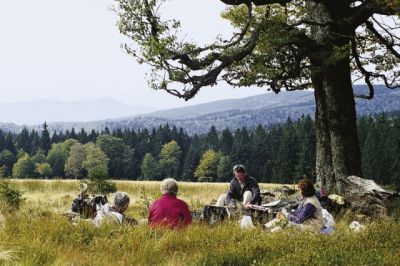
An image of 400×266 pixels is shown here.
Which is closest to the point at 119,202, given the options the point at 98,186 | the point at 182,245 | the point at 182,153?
the point at 182,245

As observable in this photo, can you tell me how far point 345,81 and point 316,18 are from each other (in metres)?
2.19

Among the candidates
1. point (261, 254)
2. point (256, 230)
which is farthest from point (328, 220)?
point (261, 254)

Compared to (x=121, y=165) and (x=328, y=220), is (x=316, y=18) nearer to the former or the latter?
(x=328, y=220)

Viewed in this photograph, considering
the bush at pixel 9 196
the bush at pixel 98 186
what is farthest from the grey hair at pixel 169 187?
the bush at pixel 98 186

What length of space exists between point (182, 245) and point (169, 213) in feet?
5.59

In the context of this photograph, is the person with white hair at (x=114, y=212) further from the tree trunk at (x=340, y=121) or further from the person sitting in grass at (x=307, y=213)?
the tree trunk at (x=340, y=121)

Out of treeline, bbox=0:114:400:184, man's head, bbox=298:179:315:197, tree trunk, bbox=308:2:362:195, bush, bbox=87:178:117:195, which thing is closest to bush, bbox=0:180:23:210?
bush, bbox=87:178:117:195

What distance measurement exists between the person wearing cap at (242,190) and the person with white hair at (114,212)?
3629mm

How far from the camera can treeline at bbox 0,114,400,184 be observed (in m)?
117

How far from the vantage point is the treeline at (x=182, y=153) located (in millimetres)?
117000

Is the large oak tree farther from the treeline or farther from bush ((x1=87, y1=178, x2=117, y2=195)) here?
the treeline

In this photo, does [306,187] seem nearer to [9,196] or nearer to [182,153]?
[9,196]

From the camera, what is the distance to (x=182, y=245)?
765 centimetres

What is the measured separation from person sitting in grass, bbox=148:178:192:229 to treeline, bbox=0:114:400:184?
10292 cm
